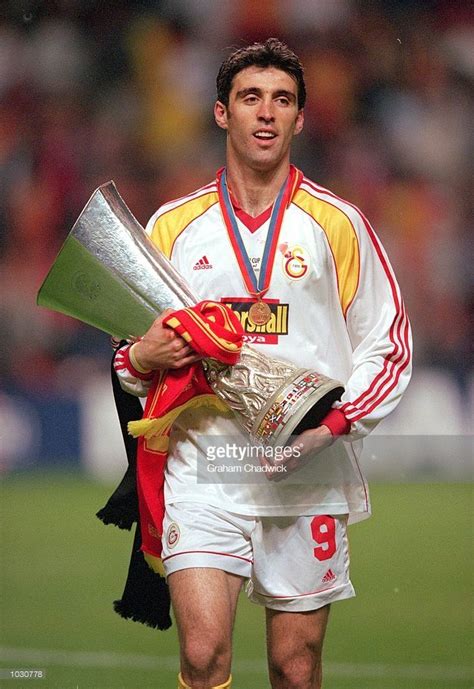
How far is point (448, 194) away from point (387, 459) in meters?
1.89

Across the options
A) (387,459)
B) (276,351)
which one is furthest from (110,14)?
(276,351)

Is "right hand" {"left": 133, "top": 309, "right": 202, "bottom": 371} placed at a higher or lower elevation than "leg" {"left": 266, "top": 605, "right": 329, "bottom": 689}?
higher

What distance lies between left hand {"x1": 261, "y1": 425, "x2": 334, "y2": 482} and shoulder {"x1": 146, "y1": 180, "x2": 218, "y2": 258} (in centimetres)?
68

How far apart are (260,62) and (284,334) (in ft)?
2.51

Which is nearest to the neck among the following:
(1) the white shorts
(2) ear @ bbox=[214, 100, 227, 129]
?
(2) ear @ bbox=[214, 100, 227, 129]

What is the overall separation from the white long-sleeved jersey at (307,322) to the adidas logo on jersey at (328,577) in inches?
6.6

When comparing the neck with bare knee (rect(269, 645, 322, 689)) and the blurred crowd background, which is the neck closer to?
bare knee (rect(269, 645, 322, 689))

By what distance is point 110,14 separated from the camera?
5.90 m

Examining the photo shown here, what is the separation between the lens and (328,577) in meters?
3.48

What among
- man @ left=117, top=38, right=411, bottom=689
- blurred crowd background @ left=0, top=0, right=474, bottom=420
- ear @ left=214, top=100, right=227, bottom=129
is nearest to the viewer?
man @ left=117, top=38, right=411, bottom=689

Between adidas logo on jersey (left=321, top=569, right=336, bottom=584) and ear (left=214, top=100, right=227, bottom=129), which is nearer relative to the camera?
adidas logo on jersey (left=321, top=569, right=336, bottom=584)

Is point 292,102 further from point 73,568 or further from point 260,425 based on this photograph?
point 73,568

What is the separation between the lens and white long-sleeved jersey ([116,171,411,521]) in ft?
11.2

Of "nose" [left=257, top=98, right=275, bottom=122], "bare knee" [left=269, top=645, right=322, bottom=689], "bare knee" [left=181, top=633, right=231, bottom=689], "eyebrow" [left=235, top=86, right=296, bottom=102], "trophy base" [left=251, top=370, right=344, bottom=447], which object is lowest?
"bare knee" [left=269, top=645, right=322, bottom=689]
